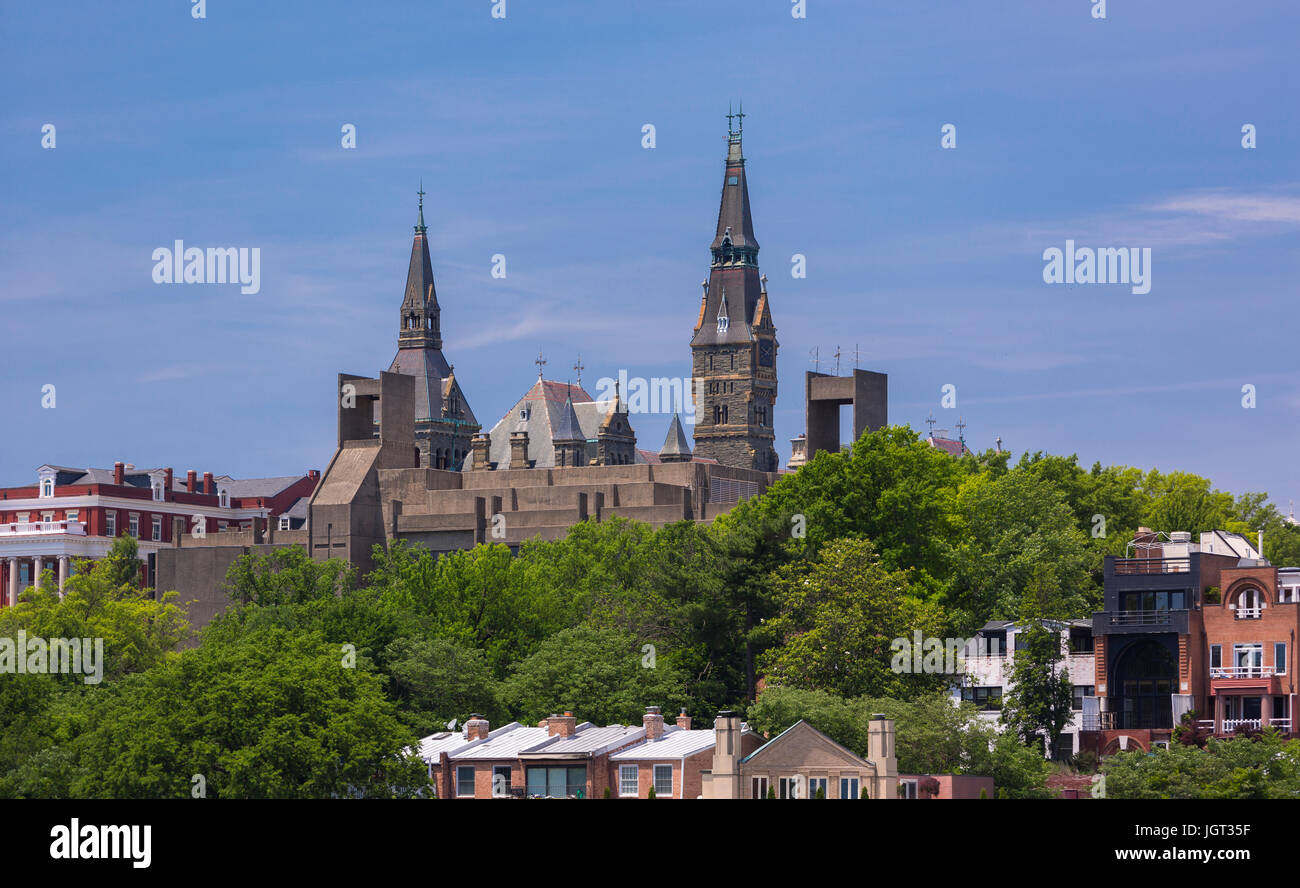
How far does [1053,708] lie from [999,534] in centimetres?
1849

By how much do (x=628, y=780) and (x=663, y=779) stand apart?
51.5 inches

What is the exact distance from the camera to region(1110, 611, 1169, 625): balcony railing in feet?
297

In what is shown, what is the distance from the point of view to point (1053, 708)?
89.4 m

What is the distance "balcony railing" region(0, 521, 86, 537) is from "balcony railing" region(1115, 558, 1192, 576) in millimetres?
87571

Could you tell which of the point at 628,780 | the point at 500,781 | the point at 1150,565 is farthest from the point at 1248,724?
the point at 500,781

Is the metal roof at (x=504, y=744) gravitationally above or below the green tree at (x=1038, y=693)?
below

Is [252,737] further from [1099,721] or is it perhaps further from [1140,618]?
[1140,618]

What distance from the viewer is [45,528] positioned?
160m

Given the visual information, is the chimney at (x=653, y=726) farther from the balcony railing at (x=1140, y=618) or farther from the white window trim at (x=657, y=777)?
the balcony railing at (x=1140, y=618)

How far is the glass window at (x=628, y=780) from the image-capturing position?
251 feet

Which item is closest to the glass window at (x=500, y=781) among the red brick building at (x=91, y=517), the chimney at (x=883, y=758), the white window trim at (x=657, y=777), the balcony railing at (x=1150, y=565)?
the white window trim at (x=657, y=777)

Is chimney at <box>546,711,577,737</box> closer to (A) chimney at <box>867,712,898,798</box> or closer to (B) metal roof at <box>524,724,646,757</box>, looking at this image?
(B) metal roof at <box>524,724,646,757</box>

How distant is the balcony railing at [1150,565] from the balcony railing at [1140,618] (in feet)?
6.11

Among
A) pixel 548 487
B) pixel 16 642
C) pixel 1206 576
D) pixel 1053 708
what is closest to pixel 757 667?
pixel 1053 708
